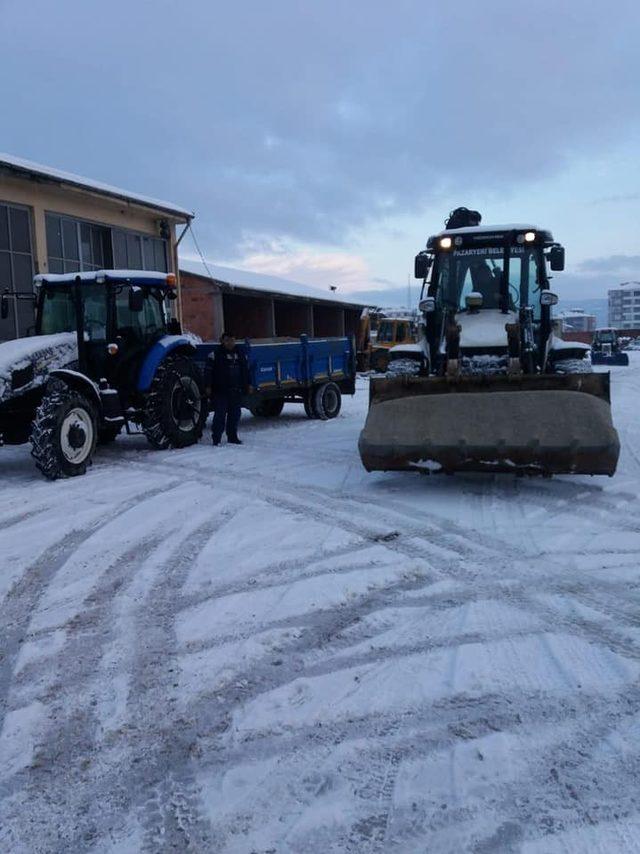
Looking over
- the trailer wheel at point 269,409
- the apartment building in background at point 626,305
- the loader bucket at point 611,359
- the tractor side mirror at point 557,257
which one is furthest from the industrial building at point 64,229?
the apartment building in background at point 626,305

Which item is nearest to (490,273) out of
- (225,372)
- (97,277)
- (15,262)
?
(225,372)

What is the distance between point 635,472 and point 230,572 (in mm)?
4615

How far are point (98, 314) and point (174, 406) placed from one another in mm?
1575

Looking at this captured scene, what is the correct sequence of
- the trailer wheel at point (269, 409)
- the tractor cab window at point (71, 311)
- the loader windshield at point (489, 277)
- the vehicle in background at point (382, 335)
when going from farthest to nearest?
the vehicle in background at point (382, 335) < the trailer wheel at point (269, 409) < the tractor cab window at point (71, 311) < the loader windshield at point (489, 277)

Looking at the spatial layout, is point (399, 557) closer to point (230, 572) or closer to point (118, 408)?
point (230, 572)

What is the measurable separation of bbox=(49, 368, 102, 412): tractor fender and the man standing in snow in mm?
1903

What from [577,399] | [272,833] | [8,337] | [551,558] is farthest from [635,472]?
[8,337]

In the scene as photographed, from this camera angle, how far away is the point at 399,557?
491 cm

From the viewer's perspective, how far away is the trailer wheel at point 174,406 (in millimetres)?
9500

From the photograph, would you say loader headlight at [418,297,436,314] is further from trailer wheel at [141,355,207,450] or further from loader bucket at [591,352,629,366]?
loader bucket at [591,352,629,366]

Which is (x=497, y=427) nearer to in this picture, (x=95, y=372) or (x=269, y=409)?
(x=95, y=372)

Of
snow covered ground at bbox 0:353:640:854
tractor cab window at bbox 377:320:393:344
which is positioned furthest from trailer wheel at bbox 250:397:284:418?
tractor cab window at bbox 377:320:393:344

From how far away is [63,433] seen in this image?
7809 mm

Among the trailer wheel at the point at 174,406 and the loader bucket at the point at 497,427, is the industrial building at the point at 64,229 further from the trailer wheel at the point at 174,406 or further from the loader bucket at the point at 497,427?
the loader bucket at the point at 497,427
